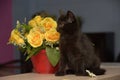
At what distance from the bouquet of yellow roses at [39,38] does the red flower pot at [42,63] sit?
21 millimetres

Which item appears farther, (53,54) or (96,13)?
(96,13)

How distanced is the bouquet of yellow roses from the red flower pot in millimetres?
21

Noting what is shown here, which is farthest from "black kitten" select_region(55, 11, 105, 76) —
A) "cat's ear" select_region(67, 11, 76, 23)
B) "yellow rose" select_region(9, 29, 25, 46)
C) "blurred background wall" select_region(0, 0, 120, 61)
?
"blurred background wall" select_region(0, 0, 120, 61)

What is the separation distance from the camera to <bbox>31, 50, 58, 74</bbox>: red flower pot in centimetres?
131

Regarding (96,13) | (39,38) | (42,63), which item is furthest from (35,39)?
(96,13)

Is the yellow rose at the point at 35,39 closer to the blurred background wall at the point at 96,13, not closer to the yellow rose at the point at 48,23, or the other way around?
the yellow rose at the point at 48,23

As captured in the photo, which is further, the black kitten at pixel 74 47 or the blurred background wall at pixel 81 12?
the blurred background wall at pixel 81 12

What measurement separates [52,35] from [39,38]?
6cm

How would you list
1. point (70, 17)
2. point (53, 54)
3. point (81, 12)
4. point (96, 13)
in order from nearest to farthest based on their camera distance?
1. point (70, 17)
2. point (53, 54)
3. point (96, 13)
4. point (81, 12)

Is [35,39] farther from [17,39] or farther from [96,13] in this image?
[96,13]

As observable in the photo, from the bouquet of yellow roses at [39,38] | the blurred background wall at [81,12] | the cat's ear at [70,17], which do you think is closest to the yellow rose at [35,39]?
the bouquet of yellow roses at [39,38]

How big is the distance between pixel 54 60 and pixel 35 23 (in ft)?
0.61

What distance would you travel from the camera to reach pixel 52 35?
127cm

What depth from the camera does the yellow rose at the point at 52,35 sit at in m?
1.26
